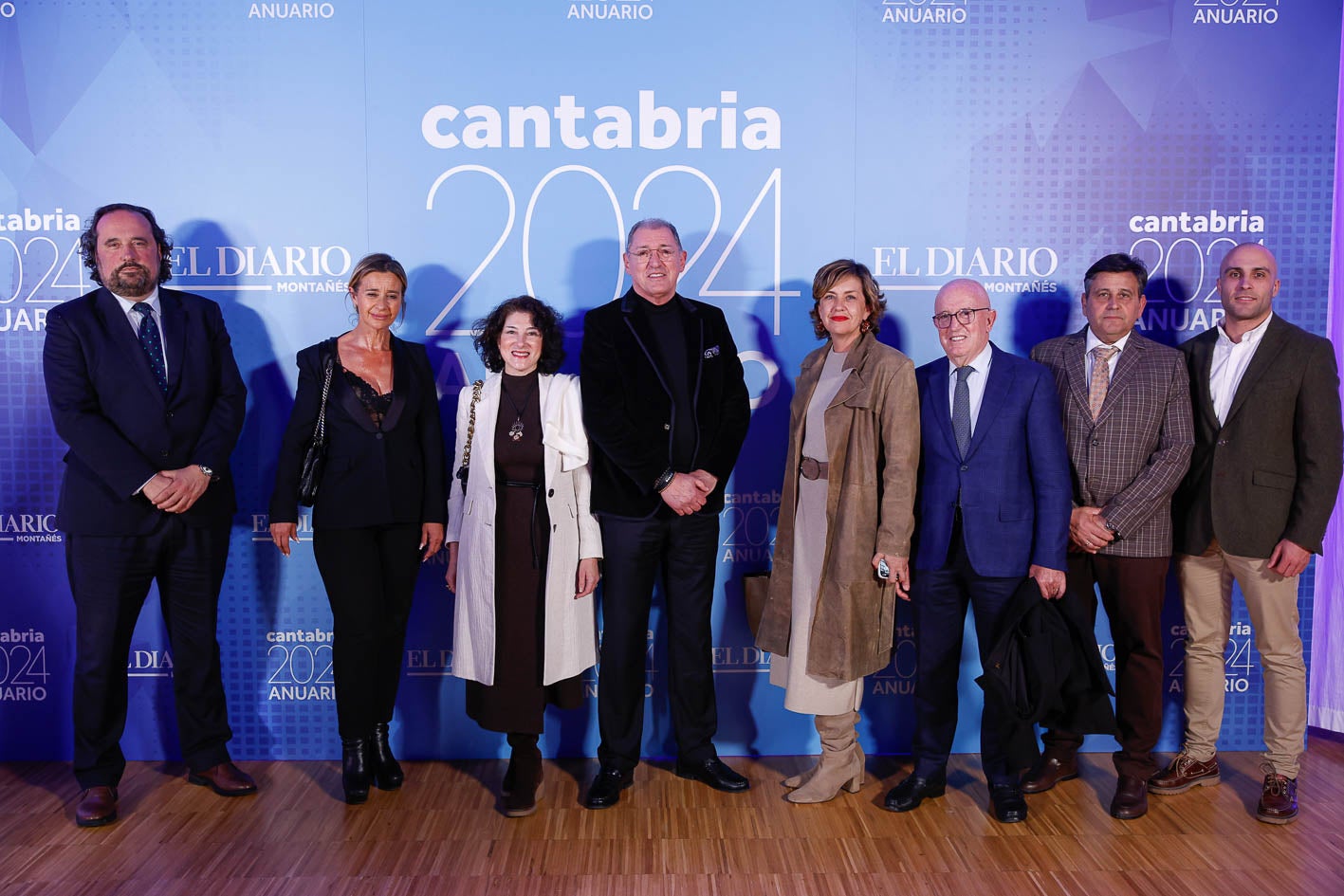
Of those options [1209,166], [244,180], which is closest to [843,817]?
[1209,166]

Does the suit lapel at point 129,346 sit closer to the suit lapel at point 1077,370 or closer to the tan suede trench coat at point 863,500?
the tan suede trench coat at point 863,500

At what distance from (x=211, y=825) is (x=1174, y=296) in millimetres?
4360

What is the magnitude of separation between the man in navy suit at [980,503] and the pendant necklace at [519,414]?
4.66ft

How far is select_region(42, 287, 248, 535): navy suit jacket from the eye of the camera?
322cm

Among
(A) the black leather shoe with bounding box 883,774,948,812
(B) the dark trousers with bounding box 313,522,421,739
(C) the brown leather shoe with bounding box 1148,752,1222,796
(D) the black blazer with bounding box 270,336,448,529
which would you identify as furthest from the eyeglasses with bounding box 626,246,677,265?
(C) the brown leather shoe with bounding box 1148,752,1222,796

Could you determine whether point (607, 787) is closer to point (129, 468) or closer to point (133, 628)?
point (133, 628)

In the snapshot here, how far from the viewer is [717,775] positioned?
3.49 meters

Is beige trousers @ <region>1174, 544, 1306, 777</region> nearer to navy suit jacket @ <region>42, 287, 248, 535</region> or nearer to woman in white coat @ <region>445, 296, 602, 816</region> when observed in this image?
woman in white coat @ <region>445, 296, 602, 816</region>

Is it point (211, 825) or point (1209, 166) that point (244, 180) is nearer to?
point (211, 825)

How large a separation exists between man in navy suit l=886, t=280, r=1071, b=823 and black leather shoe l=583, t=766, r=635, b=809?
995 millimetres

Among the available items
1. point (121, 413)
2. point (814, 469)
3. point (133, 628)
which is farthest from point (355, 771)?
point (814, 469)

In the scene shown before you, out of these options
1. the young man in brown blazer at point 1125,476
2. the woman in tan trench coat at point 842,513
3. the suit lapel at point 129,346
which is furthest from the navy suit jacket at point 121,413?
the young man in brown blazer at point 1125,476

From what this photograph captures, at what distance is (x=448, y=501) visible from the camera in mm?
3482

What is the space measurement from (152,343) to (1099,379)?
11.4 ft
